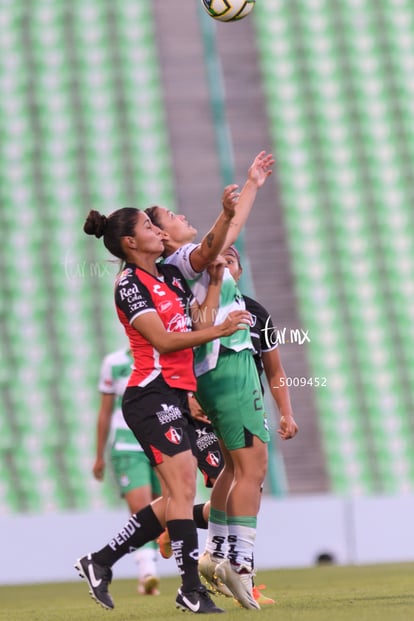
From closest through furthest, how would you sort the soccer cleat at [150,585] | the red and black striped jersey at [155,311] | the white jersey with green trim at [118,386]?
the red and black striped jersey at [155,311] < the soccer cleat at [150,585] < the white jersey with green trim at [118,386]

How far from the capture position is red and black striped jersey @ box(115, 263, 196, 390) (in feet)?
16.7

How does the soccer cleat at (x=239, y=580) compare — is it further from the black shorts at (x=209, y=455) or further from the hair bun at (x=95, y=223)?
the hair bun at (x=95, y=223)

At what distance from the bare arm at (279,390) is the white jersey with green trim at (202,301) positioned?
0.41 metres

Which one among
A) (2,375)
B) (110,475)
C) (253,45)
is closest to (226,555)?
(110,475)

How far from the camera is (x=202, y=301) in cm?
542

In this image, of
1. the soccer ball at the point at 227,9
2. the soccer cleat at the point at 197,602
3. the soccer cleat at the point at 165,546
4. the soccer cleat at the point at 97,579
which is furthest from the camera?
the soccer ball at the point at 227,9

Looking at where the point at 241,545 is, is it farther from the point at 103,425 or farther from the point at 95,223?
the point at 103,425

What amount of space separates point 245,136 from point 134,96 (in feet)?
5.48

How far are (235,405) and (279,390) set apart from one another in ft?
1.83

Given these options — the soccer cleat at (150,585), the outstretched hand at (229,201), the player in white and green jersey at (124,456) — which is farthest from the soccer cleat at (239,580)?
the player in white and green jersey at (124,456)

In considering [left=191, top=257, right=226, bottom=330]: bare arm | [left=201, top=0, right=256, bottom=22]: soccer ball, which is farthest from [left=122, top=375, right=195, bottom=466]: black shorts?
[left=201, top=0, right=256, bottom=22]: soccer ball

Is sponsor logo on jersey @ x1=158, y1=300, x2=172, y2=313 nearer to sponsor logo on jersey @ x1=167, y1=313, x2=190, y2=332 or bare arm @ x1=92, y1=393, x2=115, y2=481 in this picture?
sponsor logo on jersey @ x1=167, y1=313, x2=190, y2=332

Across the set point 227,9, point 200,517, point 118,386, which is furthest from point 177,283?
point 118,386

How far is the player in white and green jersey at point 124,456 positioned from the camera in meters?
7.99
